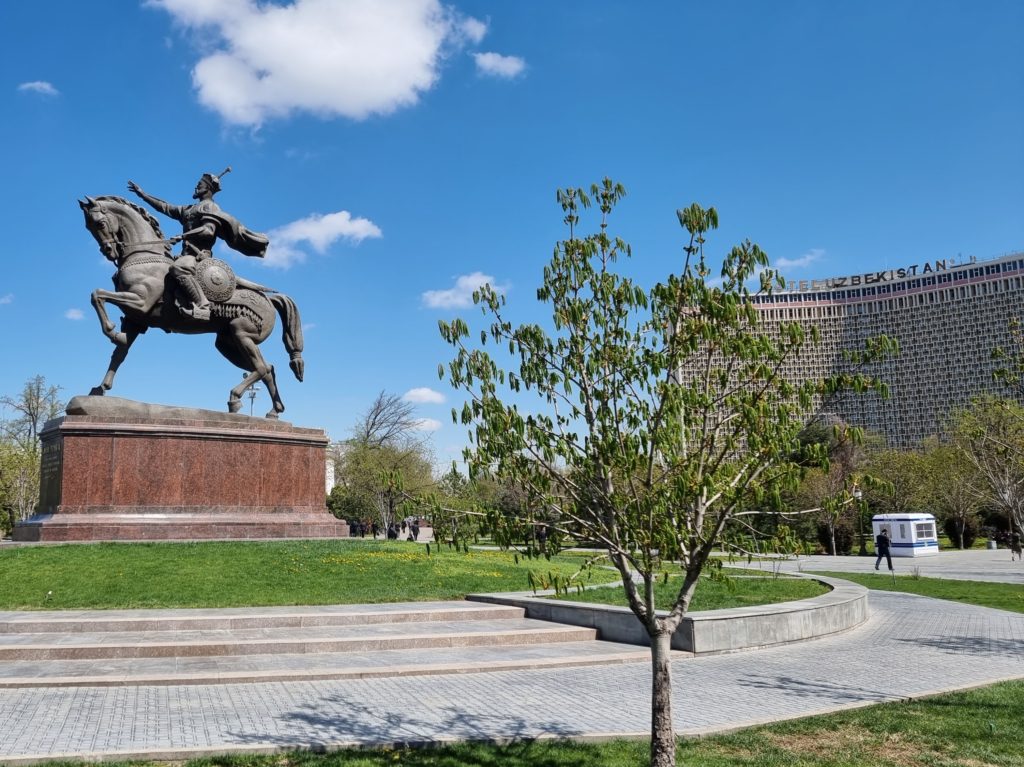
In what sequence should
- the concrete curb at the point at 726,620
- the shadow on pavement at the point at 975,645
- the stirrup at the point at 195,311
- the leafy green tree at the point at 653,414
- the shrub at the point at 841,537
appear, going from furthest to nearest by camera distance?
the shrub at the point at 841,537
the stirrup at the point at 195,311
the shadow on pavement at the point at 975,645
the concrete curb at the point at 726,620
the leafy green tree at the point at 653,414

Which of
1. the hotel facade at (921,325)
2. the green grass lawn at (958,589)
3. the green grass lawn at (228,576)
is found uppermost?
the hotel facade at (921,325)

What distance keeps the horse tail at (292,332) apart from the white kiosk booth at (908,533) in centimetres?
2698

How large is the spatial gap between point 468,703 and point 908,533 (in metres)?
33.3

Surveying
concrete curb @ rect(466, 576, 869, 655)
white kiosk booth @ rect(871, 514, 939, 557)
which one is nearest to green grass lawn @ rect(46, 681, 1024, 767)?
concrete curb @ rect(466, 576, 869, 655)

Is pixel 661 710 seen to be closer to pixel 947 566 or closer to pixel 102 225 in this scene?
pixel 102 225

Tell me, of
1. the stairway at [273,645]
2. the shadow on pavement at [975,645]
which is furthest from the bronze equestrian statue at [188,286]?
the shadow on pavement at [975,645]

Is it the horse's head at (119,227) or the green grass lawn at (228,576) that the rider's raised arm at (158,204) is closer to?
the horse's head at (119,227)

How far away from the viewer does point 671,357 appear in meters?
5.07

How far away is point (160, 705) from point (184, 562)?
286 inches

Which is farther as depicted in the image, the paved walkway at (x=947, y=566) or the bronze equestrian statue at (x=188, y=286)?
the paved walkway at (x=947, y=566)

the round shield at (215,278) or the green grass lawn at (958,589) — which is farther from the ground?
the round shield at (215,278)

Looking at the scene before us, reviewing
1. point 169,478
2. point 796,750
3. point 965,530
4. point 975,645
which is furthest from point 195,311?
point 965,530

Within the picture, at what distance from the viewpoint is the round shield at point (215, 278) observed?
1875cm

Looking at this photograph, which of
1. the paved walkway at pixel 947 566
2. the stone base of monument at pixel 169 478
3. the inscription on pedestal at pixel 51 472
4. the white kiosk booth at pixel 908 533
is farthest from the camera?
the white kiosk booth at pixel 908 533
